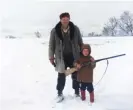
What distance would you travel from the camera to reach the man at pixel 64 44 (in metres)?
1.30

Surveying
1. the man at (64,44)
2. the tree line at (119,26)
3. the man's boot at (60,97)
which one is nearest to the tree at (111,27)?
the tree line at (119,26)

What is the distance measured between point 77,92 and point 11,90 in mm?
255

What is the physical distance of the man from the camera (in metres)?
1.30

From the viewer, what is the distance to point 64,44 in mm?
1309

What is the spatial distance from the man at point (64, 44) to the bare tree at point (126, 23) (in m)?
0.17

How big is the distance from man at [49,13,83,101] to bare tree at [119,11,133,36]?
174 mm

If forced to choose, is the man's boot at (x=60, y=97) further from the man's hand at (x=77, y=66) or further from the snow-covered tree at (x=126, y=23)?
the snow-covered tree at (x=126, y=23)

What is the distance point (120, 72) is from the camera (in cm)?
142

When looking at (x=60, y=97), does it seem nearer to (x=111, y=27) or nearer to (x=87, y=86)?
(x=87, y=86)

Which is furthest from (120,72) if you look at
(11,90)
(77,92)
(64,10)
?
(11,90)

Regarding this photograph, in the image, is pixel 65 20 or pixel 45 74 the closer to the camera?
pixel 65 20

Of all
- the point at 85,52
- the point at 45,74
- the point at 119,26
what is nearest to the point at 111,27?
the point at 119,26

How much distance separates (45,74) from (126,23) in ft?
1.23

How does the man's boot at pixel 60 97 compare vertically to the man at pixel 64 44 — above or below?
below
